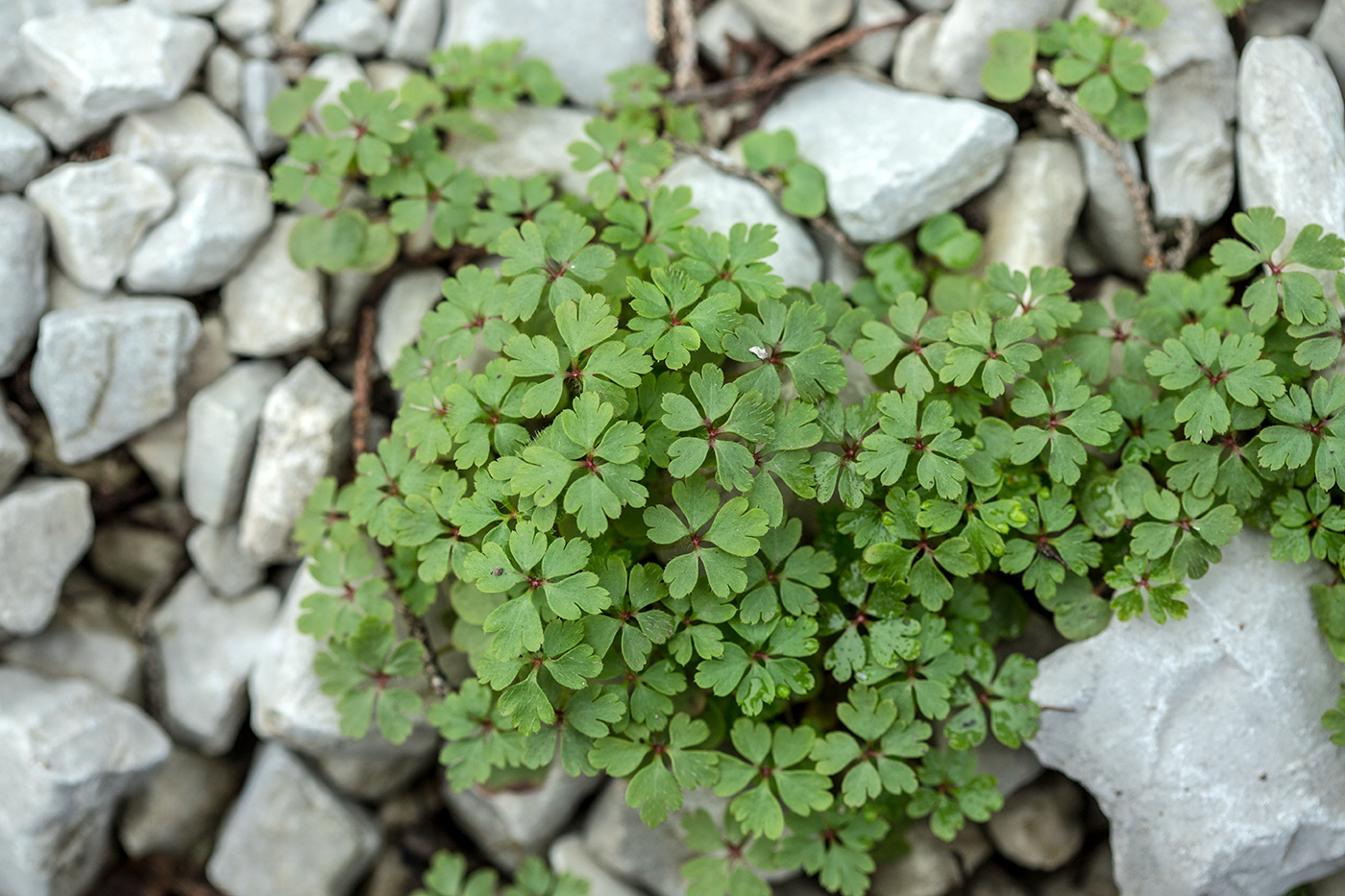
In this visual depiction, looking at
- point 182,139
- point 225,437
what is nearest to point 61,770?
point 225,437

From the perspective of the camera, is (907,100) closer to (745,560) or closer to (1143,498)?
(1143,498)

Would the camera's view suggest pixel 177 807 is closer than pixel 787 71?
No

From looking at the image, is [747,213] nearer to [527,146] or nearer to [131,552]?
[527,146]

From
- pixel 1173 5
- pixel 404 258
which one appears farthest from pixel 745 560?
pixel 1173 5

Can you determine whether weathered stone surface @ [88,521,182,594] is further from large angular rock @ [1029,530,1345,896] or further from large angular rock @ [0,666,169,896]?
large angular rock @ [1029,530,1345,896]

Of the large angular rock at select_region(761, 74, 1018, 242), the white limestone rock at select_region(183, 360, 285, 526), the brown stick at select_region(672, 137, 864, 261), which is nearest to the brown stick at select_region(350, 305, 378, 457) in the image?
the white limestone rock at select_region(183, 360, 285, 526)

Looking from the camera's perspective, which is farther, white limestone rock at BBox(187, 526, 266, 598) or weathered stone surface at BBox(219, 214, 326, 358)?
white limestone rock at BBox(187, 526, 266, 598)
